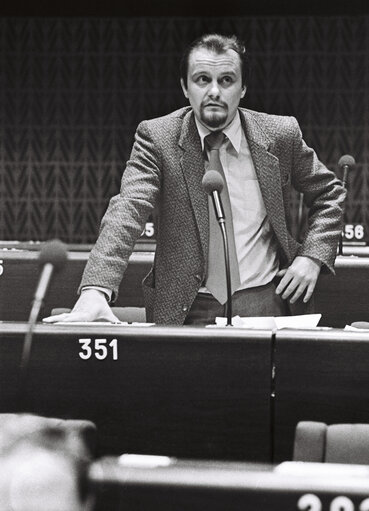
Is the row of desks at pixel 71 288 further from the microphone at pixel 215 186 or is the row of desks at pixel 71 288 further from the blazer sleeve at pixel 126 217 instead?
the microphone at pixel 215 186

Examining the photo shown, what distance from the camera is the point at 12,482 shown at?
0.82 metres

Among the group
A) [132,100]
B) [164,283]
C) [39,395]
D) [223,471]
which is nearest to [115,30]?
[132,100]

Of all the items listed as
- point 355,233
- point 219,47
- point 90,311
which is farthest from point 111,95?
point 90,311

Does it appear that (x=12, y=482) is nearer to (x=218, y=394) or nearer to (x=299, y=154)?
(x=218, y=394)

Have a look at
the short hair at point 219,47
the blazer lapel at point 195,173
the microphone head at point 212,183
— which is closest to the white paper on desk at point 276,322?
the microphone head at point 212,183

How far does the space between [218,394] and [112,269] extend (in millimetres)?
574

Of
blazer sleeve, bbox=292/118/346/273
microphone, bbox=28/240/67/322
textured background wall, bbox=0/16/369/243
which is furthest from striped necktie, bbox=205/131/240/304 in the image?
textured background wall, bbox=0/16/369/243

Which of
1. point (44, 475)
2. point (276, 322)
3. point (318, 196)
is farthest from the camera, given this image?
point (318, 196)

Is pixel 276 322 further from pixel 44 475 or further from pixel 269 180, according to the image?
pixel 44 475

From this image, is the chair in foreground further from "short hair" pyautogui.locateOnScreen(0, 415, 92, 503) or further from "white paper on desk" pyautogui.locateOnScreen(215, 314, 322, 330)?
"short hair" pyautogui.locateOnScreen(0, 415, 92, 503)

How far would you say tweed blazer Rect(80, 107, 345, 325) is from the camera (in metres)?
2.54

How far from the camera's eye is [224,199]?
8.61 ft

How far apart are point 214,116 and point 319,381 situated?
1.01 meters

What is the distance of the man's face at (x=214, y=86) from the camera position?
258 centimetres
